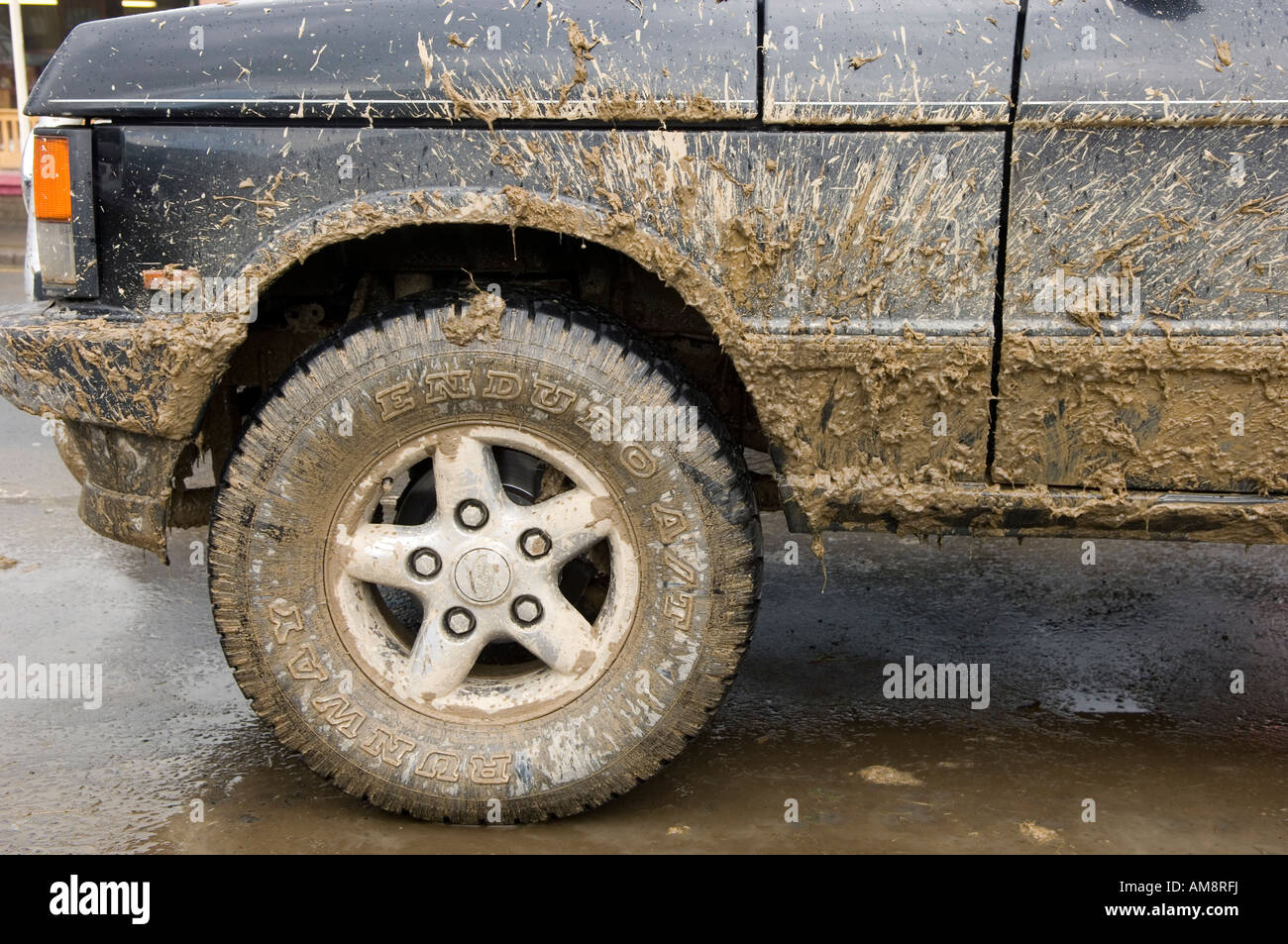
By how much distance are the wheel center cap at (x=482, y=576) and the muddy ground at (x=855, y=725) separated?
543mm

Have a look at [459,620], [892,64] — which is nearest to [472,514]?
[459,620]

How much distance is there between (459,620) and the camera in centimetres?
245

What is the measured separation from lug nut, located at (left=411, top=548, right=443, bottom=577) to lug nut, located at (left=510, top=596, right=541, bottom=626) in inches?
7.2

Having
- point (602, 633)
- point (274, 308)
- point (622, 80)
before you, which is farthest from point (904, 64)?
point (274, 308)

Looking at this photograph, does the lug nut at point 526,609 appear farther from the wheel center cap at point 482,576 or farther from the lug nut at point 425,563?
the lug nut at point 425,563

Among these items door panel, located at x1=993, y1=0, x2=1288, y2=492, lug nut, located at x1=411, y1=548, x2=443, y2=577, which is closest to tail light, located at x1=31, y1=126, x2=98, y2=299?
lug nut, located at x1=411, y1=548, x2=443, y2=577

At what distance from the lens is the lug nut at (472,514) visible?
2.43m

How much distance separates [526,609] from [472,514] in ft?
0.76

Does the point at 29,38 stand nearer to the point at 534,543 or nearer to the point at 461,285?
the point at 461,285

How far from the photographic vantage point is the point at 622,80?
7.45 ft

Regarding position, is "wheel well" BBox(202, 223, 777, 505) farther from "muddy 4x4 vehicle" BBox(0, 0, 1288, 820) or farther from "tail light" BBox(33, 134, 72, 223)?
"tail light" BBox(33, 134, 72, 223)

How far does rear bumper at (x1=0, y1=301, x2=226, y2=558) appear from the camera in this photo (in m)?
2.39

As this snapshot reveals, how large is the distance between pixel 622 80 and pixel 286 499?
111 cm

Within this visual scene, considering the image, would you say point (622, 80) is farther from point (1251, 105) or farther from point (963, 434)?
point (1251, 105)
